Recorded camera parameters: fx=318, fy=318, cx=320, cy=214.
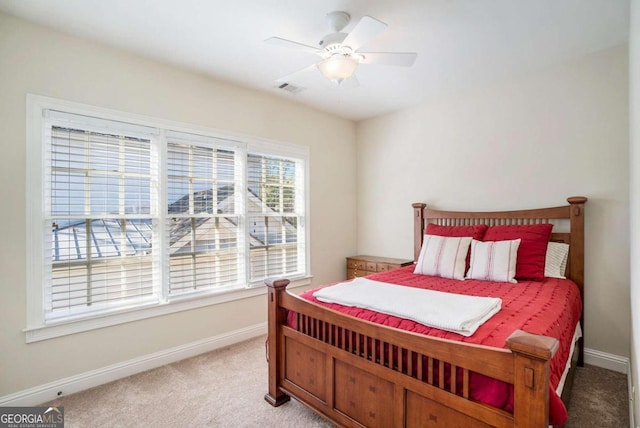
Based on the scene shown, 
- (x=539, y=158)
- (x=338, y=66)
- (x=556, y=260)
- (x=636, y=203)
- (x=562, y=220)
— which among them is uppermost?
(x=338, y=66)

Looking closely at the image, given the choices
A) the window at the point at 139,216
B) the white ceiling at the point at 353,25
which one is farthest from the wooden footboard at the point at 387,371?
the white ceiling at the point at 353,25

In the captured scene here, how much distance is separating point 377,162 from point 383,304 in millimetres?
2930

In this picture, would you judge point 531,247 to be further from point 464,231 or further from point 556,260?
point 464,231

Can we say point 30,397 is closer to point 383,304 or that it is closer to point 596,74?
point 383,304

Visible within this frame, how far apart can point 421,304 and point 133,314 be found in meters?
2.36

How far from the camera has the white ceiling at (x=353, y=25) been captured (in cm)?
210

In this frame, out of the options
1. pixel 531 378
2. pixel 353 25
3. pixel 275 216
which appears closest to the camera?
pixel 531 378

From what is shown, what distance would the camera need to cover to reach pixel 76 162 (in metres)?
2.46

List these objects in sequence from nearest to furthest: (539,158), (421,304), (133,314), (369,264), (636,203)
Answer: (636,203), (421,304), (133,314), (539,158), (369,264)

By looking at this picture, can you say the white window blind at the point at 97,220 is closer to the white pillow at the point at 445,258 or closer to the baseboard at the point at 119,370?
the baseboard at the point at 119,370

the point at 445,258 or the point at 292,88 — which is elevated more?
the point at 292,88

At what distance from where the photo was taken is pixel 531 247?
2.75 m

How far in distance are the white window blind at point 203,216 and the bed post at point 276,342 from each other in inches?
48.5

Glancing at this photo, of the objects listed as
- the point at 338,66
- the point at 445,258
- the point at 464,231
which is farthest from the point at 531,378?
the point at 464,231
